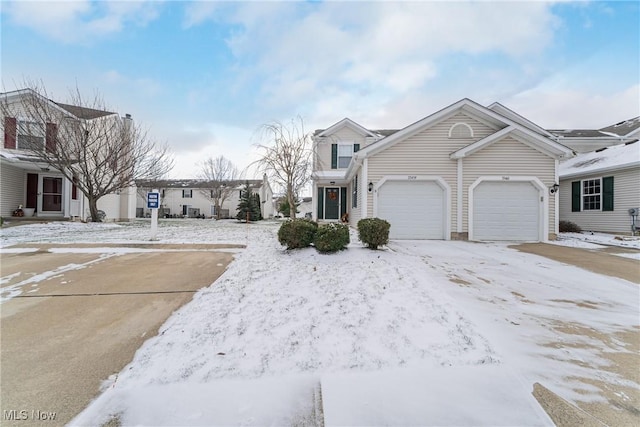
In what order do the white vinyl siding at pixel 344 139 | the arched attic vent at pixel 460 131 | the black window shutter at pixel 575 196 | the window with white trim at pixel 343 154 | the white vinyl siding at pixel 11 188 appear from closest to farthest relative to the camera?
the arched attic vent at pixel 460 131, the white vinyl siding at pixel 11 188, the black window shutter at pixel 575 196, the white vinyl siding at pixel 344 139, the window with white trim at pixel 343 154

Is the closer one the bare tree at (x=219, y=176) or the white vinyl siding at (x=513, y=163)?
the white vinyl siding at (x=513, y=163)

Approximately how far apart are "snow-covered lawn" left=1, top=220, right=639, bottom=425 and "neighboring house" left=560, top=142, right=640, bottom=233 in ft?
34.8

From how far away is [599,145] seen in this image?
1714cm

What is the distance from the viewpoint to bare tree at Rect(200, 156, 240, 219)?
33.3 meters

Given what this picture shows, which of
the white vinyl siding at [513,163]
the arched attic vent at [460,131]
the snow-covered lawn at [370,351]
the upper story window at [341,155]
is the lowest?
the snow-covered lawn at [370,351]

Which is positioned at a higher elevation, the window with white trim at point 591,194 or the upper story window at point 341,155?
the upper story window at point 341,155

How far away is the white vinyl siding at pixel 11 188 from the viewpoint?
43.9 feet

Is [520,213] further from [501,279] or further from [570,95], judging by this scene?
[570,95]

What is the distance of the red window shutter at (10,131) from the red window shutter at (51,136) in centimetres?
217

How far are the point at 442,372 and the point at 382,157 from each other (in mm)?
8980

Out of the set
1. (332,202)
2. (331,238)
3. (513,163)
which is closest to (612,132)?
(513,163)

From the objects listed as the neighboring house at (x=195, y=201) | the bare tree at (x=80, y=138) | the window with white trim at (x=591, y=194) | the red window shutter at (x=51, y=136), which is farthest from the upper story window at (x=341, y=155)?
the neighboring house at (x=195, y=201)

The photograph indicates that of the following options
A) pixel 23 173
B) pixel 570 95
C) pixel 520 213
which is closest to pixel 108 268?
pixel 520 213

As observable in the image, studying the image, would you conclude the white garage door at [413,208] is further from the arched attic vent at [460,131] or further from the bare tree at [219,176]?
the bare tree at [219,176]
